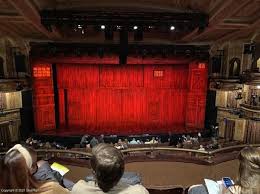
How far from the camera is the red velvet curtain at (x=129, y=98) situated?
38.6ft

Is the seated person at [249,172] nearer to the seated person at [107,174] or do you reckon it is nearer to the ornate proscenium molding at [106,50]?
the seated person at [107,174]

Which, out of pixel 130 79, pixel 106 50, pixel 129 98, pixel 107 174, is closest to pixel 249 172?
pixel 107 174

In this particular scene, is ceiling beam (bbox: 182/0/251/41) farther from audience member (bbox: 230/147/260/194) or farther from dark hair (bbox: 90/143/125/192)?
dark hair (bbox: 90/143/125/192)

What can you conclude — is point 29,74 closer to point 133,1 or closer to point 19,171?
point 133,1

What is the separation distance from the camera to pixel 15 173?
161 centimetres

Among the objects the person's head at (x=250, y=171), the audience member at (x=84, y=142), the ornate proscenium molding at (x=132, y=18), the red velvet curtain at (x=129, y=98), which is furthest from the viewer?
the red velvet curtain at (x=129, y=98)

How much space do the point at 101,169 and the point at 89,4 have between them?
6101 mm

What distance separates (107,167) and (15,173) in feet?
1.92

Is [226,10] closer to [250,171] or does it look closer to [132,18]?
[132,18]

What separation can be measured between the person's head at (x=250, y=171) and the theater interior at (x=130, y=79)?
565 centimetres

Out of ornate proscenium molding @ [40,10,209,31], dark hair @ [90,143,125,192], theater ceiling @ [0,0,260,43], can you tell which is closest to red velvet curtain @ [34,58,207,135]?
theater ceiling @ [0,0,260,43]

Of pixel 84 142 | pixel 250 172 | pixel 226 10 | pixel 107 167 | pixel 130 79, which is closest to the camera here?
pixel 107 167

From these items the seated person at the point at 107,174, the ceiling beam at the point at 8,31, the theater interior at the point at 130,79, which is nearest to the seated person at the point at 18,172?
the seated person at the point at 107,174

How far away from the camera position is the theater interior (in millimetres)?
7027
